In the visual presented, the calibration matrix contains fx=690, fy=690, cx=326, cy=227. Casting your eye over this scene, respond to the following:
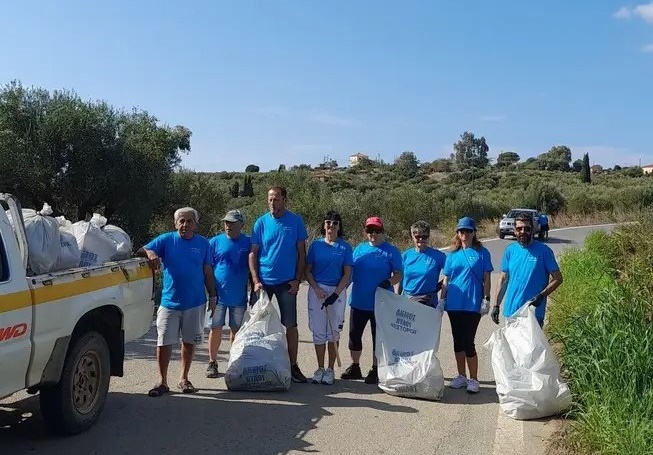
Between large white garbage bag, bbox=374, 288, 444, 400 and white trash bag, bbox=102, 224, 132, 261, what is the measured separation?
2.63 metres

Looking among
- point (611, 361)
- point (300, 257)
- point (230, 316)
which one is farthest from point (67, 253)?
point (611, 361)

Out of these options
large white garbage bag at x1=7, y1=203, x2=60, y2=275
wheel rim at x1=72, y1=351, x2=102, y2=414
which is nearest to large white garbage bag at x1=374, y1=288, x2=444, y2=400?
wheel rim at x1=72, y1=351, x2=102, y2=414

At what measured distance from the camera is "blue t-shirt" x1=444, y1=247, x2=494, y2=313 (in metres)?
7.15

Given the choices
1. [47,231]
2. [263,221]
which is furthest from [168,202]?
[47,231]

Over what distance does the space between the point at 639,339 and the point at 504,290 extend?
1.85m

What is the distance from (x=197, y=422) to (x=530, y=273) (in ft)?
11.6

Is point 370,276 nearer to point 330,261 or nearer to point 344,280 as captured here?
point 344,280

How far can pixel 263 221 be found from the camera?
24.7 ft

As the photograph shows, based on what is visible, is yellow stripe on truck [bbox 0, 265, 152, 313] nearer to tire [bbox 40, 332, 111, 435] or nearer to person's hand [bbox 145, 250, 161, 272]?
person's hand [bbox 145, 250, 161, 272]

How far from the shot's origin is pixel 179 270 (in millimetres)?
6930

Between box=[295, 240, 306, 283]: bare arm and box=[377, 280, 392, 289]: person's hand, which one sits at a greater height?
box=[295, 240, 306, 283]: bare arm

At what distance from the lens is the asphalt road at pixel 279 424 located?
5.41 meters

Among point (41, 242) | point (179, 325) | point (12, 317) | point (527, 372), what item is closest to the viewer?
point (12, 317)

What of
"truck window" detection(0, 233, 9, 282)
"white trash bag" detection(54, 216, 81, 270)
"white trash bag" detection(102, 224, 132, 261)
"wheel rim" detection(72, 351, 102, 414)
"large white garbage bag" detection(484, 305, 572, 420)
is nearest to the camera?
"truck window" detection(0, 233, 9, 282)
